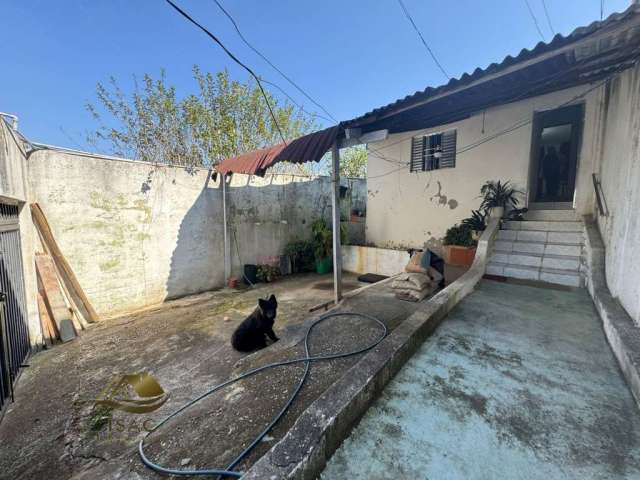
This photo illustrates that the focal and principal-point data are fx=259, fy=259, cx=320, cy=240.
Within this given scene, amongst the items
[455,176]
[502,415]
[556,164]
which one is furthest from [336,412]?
[556,164]

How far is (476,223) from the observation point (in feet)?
18.8

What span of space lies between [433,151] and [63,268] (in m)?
8.14

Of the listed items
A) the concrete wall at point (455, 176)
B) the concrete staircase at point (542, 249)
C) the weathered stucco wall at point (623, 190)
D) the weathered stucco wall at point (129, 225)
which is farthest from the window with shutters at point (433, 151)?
the weathered stucco wall at point (129, 225)

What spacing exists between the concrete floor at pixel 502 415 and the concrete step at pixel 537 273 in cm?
174

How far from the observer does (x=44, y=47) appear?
578 cm

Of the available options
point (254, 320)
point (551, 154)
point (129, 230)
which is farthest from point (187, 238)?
point (551, 154)

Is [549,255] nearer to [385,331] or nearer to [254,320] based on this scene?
[385,331]

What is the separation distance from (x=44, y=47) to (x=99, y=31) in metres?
2.14

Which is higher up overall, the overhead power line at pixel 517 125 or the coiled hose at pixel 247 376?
the overhead power line at pixel 517 125

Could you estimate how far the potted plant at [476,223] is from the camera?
5613mm

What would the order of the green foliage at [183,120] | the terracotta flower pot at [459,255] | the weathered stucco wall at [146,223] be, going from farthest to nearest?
the green foliage at [183,120] < the terracotta flower pot at [459,255] < the weathered stucco wall at [146,223]

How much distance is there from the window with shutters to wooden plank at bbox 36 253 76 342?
306 inches

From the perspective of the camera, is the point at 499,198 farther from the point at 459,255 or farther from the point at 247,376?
the point at 247,376

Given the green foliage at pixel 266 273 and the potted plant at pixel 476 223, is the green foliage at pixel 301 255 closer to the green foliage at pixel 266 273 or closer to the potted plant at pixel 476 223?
the green foliage at pixel 266 273
